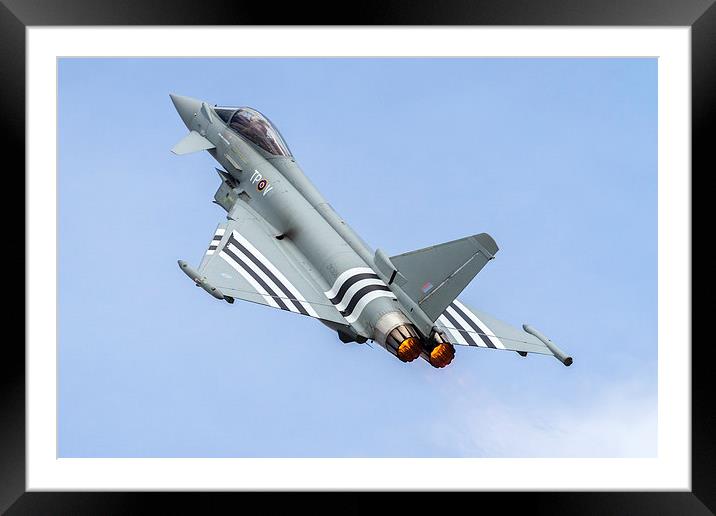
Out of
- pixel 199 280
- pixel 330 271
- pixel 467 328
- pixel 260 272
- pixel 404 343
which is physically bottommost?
pixel 404 343

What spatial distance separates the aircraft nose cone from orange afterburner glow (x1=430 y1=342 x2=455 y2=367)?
8760 mm

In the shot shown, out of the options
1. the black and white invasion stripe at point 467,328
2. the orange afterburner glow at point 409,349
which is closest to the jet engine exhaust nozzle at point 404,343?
the orange afterburner glow at point 409,349

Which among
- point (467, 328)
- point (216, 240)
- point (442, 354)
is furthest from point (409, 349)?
point (216, 240)

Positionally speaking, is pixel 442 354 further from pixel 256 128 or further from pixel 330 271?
pixel 256 128

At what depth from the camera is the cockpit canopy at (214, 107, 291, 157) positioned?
16875 mm

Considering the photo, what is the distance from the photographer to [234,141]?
683 inches

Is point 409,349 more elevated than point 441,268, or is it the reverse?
point 441,268

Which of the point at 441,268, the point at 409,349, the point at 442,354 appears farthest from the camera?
the point at 442,354

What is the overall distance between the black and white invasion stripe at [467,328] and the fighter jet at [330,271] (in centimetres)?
2

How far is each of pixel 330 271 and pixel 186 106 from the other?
6757mm

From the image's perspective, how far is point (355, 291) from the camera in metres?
13.5
